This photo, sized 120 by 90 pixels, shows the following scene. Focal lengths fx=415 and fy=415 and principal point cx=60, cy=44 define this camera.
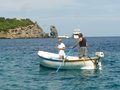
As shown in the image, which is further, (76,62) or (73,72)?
(76,62)

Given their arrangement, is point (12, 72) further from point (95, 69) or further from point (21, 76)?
point (95, 69)

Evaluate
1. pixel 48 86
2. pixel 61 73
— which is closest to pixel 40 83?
pixel 48 86

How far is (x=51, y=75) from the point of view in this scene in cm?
3284

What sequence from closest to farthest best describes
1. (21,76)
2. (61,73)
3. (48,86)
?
(48,86) → (21,76) → (61,73)

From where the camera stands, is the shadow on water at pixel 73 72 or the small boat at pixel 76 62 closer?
the shadow on water at pixel 73 72

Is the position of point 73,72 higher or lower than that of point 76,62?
lower

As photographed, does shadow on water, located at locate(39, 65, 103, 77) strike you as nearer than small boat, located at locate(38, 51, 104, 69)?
Yes

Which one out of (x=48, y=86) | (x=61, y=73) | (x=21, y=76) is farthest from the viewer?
(x=61, y=73)

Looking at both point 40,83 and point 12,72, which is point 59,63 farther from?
point 40,83

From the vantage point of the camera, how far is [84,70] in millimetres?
35250

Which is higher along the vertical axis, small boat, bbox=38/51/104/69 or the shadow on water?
small boat, bbox=38/51/104/69

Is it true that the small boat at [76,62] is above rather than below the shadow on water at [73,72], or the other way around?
above

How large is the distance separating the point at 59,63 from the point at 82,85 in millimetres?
8563

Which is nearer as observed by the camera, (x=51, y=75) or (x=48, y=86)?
(x=48, y=86)
